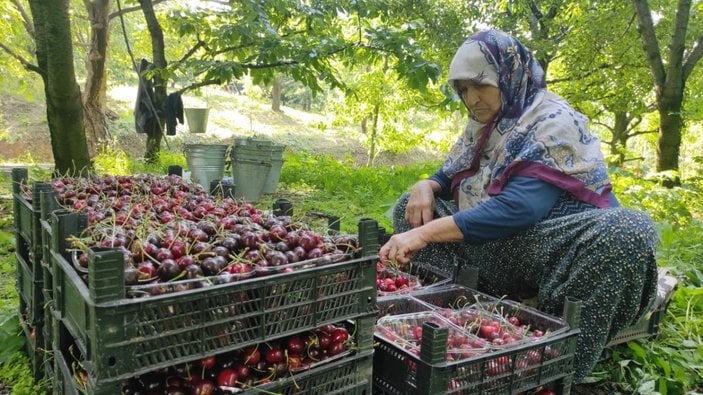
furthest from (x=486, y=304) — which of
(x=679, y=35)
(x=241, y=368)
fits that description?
(x=679, y=35)

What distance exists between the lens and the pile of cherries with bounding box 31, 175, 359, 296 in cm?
127

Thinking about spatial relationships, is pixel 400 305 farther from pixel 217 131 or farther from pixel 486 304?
pixel 217 131

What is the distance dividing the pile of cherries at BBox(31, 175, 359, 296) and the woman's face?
122 centimetres

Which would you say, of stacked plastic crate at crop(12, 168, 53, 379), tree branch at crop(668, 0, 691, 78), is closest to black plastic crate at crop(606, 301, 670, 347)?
stacked plastic crate at crop(12, 168, 53, 379)

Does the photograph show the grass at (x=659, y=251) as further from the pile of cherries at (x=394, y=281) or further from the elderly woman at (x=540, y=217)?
the pile of cherries at (x=394, y=281)

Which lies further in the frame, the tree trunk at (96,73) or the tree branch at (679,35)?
the tree trunk at (96,73)

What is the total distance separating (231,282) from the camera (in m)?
1.26

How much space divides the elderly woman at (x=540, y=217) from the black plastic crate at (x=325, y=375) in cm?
68

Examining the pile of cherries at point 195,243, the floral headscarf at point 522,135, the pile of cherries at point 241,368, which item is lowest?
the pile of cherries at point 241,368

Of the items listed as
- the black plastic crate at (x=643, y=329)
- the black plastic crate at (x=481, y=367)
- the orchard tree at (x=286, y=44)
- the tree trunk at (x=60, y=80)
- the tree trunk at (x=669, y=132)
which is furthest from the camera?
the tree trunk at (x=669, y=132)

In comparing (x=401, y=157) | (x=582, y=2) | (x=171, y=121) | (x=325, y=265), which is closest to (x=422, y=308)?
(x=325, y=265)

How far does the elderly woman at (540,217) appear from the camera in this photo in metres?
2.06

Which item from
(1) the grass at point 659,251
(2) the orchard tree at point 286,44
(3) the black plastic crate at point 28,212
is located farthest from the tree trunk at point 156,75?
(3) the black plastic crate at point 28,212

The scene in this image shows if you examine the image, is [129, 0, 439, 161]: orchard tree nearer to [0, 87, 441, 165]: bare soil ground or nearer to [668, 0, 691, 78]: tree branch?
[668, 0, 691, 78]: tree branch
